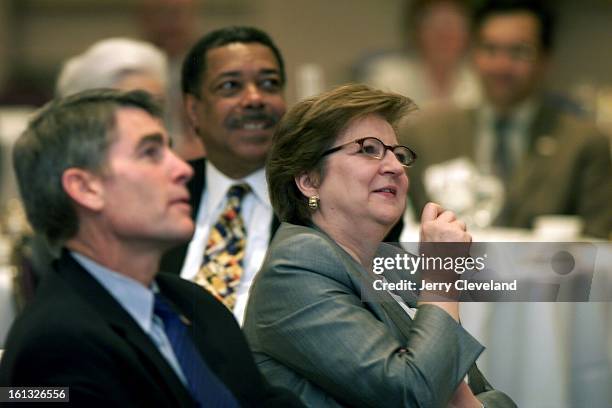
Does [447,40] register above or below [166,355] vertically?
above

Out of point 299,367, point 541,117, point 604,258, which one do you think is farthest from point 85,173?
point 541,117

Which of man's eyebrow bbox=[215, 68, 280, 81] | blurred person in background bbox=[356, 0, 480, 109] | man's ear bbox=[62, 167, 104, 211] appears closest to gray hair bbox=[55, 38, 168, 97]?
man's eyebrow bbox=[215, 68, 280, 81]

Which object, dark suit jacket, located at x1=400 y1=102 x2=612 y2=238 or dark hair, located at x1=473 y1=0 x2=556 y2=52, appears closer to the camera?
dark suit jacket, located at x1=400 y1=102 x2=612 y2=238

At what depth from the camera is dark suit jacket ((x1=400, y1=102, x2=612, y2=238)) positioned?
3.71 m

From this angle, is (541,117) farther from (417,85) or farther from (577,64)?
(577,64)

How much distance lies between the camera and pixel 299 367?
174cm

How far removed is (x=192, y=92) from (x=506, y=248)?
2.72 ft

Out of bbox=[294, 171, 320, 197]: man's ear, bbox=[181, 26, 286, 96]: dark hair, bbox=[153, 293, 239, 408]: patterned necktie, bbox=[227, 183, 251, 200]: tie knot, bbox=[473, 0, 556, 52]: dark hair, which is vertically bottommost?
bbox=[153, 293, 239, 408]: patterned necktie

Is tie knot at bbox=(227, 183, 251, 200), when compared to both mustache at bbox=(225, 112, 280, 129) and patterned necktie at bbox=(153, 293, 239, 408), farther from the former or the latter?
patterned necktie at bbox=(153, 293, 239, 408)

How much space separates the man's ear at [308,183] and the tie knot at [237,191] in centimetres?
42

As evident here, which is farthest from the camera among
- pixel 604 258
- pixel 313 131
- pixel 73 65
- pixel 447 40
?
pixel 447 40

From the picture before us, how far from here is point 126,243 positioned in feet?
5.52

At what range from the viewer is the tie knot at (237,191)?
2.25 meters

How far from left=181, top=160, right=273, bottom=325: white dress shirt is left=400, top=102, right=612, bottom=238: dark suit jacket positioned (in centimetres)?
151
